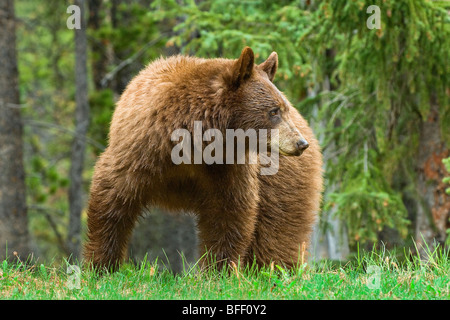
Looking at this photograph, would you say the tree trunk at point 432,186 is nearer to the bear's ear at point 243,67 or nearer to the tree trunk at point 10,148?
the bear's ear at point 243,67

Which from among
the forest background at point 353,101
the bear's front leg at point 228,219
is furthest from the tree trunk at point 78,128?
the bear's front leg at point 228,219

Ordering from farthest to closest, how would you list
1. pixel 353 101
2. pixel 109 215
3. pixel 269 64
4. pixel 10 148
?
pixel 10 148 → pixel 353 101 → pixel 269 64 → pixel 109 215

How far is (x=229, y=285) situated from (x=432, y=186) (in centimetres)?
391

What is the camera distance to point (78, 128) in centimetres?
1108

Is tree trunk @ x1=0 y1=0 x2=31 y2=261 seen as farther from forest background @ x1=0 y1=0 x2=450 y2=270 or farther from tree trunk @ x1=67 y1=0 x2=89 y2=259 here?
tree trunk @ x1=67 y1=0 x2=89 y2=259

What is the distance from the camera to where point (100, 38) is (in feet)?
41.6

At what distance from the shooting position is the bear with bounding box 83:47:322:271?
4.09 meters

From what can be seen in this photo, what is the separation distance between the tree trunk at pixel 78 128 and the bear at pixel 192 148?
21.5ft

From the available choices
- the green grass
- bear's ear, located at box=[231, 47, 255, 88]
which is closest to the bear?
bear's ear, located at box=[231, 47, 255, 88]

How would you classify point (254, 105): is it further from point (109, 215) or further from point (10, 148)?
point (10, 148)

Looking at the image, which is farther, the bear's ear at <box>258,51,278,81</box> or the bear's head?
the bear's ear at <box>258,51,278,81</box>

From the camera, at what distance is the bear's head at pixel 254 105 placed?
413 centimetres

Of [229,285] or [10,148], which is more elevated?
[10,148]

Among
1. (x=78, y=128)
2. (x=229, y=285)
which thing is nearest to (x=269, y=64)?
(x=229, y=285)
